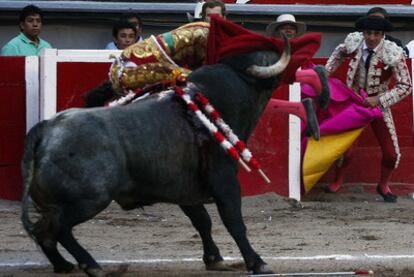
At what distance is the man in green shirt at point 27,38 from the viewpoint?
10.1m

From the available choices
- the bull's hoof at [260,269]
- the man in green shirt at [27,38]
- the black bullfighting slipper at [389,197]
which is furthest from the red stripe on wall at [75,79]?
the bull's hoof at [260,269]

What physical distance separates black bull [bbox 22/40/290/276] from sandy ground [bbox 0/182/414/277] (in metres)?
0.41

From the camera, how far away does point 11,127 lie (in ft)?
31.9

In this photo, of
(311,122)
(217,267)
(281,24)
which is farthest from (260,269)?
(281,24)

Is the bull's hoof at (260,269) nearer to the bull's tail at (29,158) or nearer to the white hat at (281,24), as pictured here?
the bull's tail at (29,158)

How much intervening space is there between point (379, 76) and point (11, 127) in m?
2.80

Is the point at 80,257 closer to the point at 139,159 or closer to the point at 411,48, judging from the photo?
the point at 139,159

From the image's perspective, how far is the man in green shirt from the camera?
397 inches

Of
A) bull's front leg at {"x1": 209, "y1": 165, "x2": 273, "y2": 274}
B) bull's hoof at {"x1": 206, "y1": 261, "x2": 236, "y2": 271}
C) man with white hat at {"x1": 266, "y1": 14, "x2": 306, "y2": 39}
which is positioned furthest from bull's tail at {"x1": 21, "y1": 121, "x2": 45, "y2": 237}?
man with white hat at {"x1": 266, "y1": 14, "x2": 306, "y2": 39}

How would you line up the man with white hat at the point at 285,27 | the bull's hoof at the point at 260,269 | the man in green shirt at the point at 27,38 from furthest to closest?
the man in green shirt at the point at 27,38
the man with white hat at the point at 285,27
the bull's hoof at the point at 260,269

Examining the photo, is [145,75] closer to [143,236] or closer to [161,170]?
[161,170]

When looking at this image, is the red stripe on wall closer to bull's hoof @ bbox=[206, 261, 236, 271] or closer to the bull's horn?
bull's hoof @ bbox=[206, 261, 236, 271]

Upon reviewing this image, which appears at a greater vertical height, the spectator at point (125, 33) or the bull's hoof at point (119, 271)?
the spectator at point (125, 33)

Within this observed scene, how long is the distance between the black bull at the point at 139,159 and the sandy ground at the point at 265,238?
41cm
